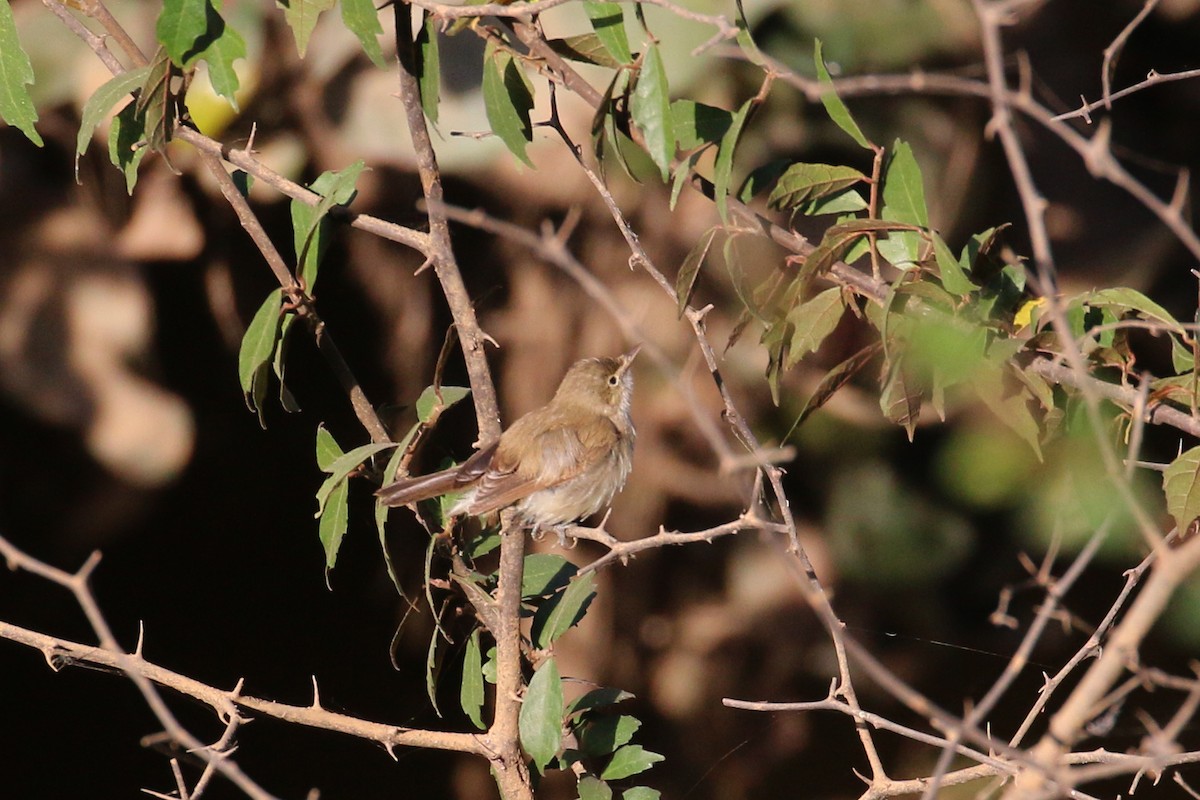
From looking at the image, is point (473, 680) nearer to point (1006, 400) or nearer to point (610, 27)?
point (1006, 400)

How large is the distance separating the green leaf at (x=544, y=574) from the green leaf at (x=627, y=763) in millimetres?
331

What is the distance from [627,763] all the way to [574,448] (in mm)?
1086

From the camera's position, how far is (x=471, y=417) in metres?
3.71

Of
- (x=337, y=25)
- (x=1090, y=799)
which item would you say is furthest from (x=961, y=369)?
(x=337, y=25)

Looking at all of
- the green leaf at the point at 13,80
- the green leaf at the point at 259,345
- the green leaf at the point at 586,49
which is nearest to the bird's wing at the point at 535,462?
the green leaf at the point at 259,345

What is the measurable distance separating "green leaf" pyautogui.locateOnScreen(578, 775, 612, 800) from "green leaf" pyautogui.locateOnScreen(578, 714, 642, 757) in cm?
6

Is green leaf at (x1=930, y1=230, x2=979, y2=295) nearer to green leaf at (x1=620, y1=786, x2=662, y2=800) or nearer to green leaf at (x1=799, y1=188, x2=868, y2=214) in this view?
green leaf at (x1=799, y1=188, x2=868, y2=214)

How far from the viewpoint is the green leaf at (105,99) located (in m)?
1.94


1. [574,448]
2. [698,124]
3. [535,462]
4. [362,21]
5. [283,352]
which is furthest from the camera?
[574,448]

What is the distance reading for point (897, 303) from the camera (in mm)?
1944

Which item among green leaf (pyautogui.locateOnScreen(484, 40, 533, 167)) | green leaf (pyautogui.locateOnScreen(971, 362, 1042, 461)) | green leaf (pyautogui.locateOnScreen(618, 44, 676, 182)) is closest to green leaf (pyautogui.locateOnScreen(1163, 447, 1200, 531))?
green leaf (pyautogui.locateOnScreen(971, 362, 1042, 461))

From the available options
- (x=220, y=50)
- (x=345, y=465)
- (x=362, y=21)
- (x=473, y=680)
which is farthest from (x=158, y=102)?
(x=473, y=680)

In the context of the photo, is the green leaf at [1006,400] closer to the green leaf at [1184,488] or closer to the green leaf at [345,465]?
the green leaf at [1184,488]

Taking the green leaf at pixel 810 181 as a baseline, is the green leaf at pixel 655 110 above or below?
above
